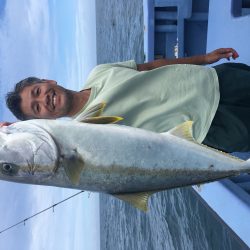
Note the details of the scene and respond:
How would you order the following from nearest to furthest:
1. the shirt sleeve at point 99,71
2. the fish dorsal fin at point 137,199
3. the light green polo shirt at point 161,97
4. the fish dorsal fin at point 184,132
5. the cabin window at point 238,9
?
the fish dorsal fin at point 137,199, the fish dorsal fin at point 184,132, the light green polo shirt at point 161,97, the shirt sleeve at point 99,71, the cabin window at point 238,9

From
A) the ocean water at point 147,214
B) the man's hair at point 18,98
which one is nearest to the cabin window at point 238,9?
the ocean water at point 147,214

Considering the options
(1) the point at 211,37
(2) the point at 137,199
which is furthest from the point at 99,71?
(1) the point at 211,37

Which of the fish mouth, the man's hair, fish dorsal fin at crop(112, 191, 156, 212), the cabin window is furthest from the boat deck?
the man's hair

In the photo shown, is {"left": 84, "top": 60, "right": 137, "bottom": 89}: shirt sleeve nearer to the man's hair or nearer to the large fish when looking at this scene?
the man's hair

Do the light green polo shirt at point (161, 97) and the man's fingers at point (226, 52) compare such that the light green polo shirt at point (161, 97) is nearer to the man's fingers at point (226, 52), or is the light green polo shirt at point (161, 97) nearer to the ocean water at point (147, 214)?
the man's fingers at point (226, 52)

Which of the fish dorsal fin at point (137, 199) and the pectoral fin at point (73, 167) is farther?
the fish dorsal fin at point (137, 199)

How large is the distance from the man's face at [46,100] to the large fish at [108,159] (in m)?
1.08

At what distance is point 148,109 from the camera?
10.9ft

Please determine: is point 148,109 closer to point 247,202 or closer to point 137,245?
point 247,202

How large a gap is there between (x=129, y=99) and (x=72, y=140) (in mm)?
1020

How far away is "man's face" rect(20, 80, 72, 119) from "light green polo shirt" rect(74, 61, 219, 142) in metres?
0.23

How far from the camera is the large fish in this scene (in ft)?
7.70

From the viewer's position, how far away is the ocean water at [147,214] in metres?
12.4

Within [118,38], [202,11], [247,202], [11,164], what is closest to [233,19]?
[202,11]
